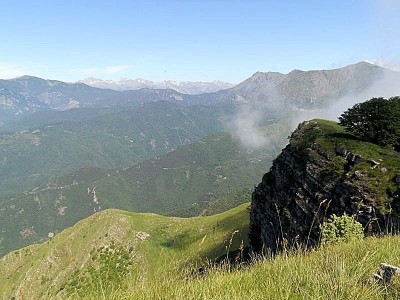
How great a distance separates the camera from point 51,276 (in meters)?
110

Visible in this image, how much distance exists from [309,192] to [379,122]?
19456 millimetres

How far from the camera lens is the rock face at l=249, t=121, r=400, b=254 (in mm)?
49891

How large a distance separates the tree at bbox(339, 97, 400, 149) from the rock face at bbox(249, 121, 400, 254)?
27.8 ft

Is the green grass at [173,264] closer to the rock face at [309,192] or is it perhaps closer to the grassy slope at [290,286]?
the grassy slope at [290,286]

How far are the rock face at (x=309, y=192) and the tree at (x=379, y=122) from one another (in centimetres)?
846

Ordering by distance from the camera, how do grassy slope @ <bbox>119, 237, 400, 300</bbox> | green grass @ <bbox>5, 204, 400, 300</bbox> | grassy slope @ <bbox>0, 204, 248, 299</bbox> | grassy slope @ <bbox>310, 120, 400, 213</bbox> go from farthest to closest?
grassy slope @ <bbox>0, 204, 248, 299</bbox> < grassy slope @ <bbox>310, 120, 400, 213</bbox> < green grass @ <bbox>5, 204, 400, 300</bbox> < grassy slope @ <bbox>119, 237, 400, 300</bbox>

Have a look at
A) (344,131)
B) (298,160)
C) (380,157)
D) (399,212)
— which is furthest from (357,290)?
(344,131)

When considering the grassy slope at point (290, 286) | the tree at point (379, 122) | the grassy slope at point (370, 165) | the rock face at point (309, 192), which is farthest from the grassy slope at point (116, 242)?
the grassy slope at point (290, 286)

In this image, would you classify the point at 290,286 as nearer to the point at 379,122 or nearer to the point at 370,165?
the point at 370,165

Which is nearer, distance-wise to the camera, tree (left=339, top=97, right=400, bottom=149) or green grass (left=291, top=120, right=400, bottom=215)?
green grass (left=291, top=120, right=400, bottom=215)

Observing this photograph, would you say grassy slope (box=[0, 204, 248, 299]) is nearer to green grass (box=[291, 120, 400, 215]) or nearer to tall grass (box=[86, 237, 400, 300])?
green grass (box=[291, 120, 400, 215])

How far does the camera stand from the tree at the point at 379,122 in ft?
216

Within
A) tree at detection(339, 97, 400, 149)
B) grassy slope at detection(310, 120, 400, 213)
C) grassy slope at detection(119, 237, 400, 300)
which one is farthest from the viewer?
tree at detection(339, 97, 400, 149)

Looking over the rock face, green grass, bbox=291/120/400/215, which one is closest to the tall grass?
the rock face
